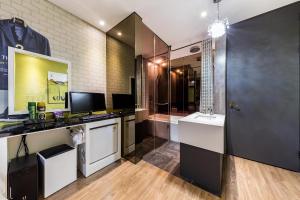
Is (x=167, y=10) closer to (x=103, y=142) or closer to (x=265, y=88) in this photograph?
(x=265, y=88)

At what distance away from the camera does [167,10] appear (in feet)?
6.76

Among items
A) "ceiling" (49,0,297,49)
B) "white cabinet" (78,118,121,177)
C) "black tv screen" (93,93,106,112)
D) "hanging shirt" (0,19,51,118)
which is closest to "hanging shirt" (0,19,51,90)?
"hanging shirt" (0,19,51,118)

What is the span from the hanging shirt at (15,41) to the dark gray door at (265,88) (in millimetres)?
3321

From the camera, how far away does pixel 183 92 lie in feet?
11.3

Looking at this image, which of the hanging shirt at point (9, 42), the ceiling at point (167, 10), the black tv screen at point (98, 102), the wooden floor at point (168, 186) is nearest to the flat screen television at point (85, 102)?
the black tv screen at point (98, 102)

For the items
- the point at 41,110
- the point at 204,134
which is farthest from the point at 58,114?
the point at 204,134

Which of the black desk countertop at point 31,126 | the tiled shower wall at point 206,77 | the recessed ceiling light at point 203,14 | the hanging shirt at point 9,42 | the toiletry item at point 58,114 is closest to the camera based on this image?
the black desk countertop at point 31,126

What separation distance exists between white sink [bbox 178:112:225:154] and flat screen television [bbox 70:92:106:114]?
5.03 ft

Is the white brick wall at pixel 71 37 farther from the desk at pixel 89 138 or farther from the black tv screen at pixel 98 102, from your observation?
the desk at pixel 89 138

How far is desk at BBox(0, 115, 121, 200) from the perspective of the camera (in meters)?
1.48

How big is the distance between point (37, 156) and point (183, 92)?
321cm

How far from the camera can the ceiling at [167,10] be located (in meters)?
1.88

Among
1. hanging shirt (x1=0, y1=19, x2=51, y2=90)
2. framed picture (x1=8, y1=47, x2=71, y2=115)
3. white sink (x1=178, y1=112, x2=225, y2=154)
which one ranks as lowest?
white sink (x1=178, y1=112, x2=225, y2=154)

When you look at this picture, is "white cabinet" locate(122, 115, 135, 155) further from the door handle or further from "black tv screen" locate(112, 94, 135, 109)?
the door handle
